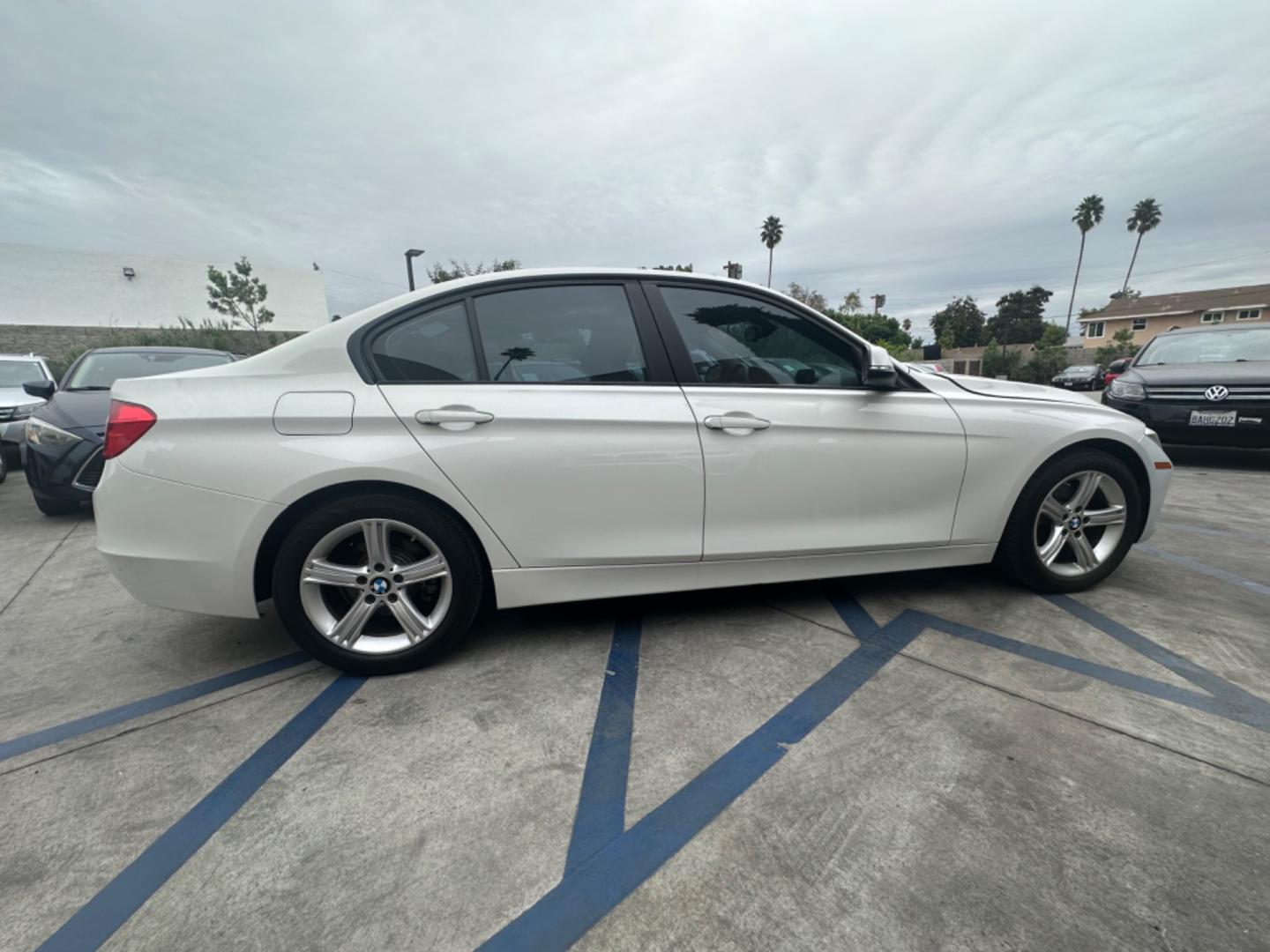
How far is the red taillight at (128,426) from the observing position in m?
2.01

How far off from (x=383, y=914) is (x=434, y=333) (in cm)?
183

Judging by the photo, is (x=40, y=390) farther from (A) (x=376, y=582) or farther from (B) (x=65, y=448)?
(A) (x=376, y=582)

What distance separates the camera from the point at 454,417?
2105mm

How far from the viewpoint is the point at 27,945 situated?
47.7 inches

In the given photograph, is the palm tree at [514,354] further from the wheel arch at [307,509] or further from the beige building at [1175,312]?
the beige building at [1175,312]

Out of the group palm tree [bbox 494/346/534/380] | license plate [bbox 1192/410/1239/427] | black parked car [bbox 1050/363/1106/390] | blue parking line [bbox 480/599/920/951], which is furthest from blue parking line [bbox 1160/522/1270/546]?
black parked car [bbox 1050/363/1106/390]

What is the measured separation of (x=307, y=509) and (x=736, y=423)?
164 centimetres

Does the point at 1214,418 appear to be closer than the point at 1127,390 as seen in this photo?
Yes

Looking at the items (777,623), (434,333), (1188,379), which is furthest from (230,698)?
(1188,379)

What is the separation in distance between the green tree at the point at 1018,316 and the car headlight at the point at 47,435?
230 ft

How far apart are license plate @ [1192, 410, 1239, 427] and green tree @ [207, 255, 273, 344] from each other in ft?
129

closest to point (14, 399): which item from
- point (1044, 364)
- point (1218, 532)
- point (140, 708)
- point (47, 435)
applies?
point (47, 435)

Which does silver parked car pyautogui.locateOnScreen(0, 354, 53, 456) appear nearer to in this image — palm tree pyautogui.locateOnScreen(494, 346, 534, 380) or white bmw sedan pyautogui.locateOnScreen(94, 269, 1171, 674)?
white bmw sedan pyautogui.locateOnScreen(94, 269, 1171, 674)

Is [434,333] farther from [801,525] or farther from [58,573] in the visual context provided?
[58,573]
